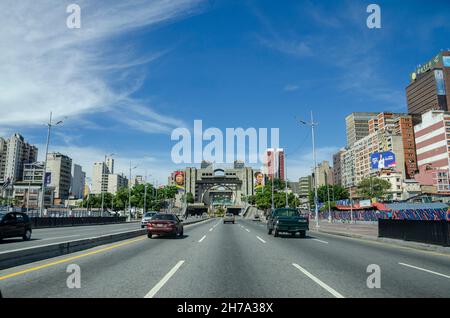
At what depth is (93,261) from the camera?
10562 mm

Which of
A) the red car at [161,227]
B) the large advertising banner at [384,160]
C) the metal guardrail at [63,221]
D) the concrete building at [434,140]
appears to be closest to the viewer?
the red car at [161,227]

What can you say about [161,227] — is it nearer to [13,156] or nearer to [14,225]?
[14,225]

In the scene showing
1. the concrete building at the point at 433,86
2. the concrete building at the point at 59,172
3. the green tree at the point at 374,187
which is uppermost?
the concrete building at the point at 433,86

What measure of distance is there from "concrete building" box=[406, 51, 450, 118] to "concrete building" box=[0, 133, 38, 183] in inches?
7997

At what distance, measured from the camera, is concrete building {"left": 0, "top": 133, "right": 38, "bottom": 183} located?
573 ft

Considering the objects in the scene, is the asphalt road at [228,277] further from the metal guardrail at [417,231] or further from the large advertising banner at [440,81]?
the large advertising banner at [440,81]

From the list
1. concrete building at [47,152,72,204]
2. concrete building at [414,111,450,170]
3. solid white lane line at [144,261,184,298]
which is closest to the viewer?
solid white lane line at [144,261,184,298]

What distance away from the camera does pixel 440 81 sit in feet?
582

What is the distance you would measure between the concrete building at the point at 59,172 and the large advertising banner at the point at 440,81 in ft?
661

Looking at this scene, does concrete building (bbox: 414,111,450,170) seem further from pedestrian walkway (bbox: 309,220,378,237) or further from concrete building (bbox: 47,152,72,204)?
concrete building (bbox: 47,152,72,204)

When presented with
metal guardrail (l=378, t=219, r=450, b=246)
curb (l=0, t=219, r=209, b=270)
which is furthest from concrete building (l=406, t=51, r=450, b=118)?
curb (l=0, t=219, r=209, b=270)

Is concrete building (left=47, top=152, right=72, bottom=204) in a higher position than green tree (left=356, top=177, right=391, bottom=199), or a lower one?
higher

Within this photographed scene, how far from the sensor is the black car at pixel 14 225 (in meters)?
17.1

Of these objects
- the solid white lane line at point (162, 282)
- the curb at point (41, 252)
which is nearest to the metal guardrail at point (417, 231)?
the solid white lane line at point (162, 282)
